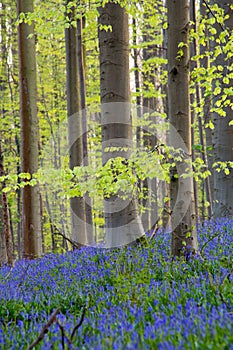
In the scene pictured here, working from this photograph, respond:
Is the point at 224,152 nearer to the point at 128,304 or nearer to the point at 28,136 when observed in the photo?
the point at 28,136

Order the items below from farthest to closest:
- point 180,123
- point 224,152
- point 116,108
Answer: point 224,152
point 116,108
point 180,123

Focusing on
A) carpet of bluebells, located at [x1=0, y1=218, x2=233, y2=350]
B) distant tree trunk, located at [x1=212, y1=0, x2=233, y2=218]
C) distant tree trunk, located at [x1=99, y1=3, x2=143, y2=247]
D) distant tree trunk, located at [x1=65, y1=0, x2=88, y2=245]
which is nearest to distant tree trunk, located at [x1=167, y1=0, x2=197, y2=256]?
carpet of bluebells, located at [x1=0, y1=218, x2=233, y2=350]

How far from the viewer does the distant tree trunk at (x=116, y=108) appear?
6.35 m

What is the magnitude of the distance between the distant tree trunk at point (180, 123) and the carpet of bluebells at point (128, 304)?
363 mm

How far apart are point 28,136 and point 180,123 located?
5055mm

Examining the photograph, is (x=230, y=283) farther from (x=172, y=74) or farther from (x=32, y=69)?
(x=32, y=69)

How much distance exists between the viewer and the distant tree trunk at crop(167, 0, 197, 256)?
4938 mm

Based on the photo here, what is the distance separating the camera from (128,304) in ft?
10.3

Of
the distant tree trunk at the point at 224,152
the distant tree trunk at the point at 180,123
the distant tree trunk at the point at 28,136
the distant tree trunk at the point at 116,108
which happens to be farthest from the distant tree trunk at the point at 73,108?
the distant tree trunk at the point at 180,123

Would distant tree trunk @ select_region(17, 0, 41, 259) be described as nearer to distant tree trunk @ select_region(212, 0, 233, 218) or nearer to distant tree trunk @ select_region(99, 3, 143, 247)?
distant tree trunk @ select_region(99, 3, 143, 247)

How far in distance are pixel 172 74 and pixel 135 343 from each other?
370cm

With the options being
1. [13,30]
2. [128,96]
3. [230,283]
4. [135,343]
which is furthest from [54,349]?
[13,30]

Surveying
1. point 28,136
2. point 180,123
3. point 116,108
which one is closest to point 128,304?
point 180,123

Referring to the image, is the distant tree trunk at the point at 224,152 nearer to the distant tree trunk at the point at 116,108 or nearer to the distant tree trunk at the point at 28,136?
the distant tree trunk at the point at 116,108
